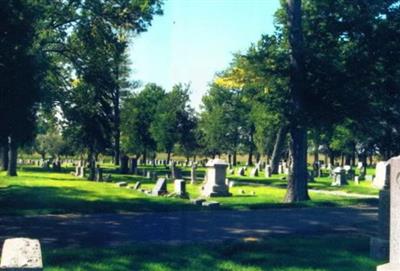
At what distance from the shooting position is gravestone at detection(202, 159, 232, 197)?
24266mm

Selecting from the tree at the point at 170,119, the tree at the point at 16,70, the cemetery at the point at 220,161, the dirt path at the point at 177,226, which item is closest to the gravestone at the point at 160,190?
the cemetery at the point at 220,161

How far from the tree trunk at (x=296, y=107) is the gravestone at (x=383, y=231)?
9.78m

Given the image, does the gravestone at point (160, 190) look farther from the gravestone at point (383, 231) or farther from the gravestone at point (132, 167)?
the gravestone at point (132, 167)

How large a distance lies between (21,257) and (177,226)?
8.64 metres

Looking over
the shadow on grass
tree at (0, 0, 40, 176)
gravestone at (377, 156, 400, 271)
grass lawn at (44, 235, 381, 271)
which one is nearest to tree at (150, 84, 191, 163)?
the shadow on grass

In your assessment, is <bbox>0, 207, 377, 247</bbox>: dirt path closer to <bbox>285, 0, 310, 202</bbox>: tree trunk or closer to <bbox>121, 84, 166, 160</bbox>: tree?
<bbox>285, 0, 310, 202</bbox>: tree trunk

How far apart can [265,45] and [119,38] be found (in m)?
10.5

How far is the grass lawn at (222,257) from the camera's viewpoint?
8.59m

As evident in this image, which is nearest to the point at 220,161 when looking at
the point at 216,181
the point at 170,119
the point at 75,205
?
the point at 216,181

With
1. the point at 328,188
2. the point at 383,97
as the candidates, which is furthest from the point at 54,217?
the point at 328,188

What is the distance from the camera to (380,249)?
9578 mm

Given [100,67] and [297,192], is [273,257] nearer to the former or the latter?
[297,192]

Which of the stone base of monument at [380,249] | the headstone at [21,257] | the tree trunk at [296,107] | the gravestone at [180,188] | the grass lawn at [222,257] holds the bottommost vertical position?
the grass lawn at [222,257]

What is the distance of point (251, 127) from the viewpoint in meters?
81.9
